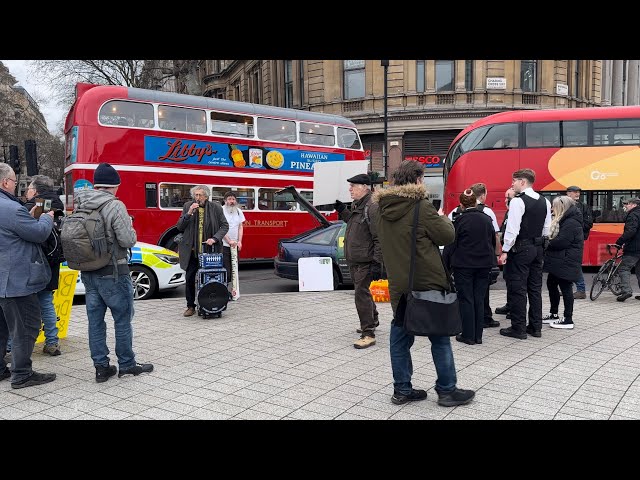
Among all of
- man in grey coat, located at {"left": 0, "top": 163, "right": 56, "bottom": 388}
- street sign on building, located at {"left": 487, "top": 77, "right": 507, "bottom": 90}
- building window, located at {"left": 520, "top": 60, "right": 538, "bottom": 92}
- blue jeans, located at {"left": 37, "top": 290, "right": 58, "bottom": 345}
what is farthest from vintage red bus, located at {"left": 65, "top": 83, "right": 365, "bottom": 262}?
building window, located at {"left": 520, "top": 60, "right": 538, "bottom": 92}

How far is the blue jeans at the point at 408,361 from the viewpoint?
3.86m

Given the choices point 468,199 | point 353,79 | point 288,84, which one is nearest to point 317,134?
point 468,199

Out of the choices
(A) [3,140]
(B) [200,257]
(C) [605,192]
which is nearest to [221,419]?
(B) [200,257]

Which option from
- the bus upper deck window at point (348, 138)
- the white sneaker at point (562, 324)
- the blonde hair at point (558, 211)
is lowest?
the white sneaker at point (562, 324)

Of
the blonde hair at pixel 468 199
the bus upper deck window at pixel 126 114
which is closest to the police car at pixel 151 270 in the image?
the bus upper deck window at pixel 126 114

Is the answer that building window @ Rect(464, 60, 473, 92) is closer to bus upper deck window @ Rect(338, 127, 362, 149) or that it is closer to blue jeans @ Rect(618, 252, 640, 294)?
bus upper deck window @ Rect(338, 127, 362, 149)

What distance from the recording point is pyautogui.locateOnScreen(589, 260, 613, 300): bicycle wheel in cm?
893

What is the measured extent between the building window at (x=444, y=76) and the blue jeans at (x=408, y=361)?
25041mm

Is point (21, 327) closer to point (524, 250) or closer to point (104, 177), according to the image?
point (104, 177)

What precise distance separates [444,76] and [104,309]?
25.5 m

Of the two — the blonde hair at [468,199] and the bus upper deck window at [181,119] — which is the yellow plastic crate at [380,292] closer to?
the blonde hair at [468,199]

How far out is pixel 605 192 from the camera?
13156 millimetres

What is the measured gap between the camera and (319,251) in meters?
9.94
